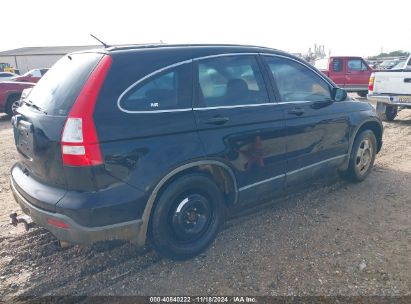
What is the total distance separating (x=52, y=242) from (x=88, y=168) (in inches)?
56.1

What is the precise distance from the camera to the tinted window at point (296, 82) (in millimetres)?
3660

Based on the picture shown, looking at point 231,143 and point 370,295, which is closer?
point 370,295

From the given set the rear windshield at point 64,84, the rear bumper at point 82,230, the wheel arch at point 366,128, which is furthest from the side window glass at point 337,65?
the rear bumper at point 82,230

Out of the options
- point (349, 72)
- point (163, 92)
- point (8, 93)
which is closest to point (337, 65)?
point (349, 72)

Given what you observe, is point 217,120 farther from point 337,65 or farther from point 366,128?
point 337,65

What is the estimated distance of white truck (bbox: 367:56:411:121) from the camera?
818cm

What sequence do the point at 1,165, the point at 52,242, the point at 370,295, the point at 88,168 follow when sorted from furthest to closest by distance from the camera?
the point at 1,165 → the point at 52,242 → the point at 370,295 → the point at 88,168

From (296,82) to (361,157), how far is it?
178 centimetres

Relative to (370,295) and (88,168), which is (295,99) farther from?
(88,168)

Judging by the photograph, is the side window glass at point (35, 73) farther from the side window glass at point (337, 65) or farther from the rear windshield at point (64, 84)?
the rear windshield at point (64, 84)

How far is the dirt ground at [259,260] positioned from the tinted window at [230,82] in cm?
142

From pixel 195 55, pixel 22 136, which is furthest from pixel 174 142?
pixel 22 136

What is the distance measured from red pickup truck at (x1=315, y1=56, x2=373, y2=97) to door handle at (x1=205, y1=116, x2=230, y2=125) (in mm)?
13085

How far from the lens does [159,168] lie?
2.67 m
